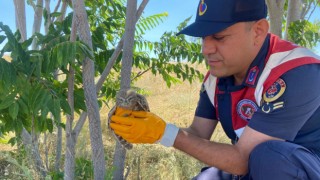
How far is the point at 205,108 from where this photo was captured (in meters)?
2.32

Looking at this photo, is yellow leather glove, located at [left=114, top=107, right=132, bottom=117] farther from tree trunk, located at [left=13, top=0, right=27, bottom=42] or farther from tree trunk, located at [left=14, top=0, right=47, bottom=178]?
tree trunk, located at [left=13, top=0, right=27, bottom=42]

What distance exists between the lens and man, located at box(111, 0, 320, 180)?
1651 millimetres

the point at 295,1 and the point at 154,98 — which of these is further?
the point at 154,98

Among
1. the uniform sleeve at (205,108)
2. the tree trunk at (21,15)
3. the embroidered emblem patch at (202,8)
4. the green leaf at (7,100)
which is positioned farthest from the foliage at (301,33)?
the green leaf at (7,100)

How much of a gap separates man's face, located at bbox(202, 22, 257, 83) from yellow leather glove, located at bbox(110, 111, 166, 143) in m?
0.39

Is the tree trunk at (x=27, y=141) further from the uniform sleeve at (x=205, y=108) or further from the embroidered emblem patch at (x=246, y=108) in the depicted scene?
the embroidered emblem patch at (x=246, y=108)

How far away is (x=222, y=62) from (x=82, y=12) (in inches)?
28.3

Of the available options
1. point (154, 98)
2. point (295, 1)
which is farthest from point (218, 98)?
point (154, 98)

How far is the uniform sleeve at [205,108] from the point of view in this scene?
90.7 inches

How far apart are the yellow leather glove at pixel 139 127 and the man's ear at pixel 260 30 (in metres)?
0.60

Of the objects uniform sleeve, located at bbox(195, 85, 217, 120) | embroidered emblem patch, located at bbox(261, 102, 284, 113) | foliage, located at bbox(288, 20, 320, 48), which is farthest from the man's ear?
foliage, located at bbox(288, 20, 320, 48)

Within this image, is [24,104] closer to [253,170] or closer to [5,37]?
[5,37]

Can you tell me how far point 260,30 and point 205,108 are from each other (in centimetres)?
63

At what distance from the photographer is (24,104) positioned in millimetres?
1979
